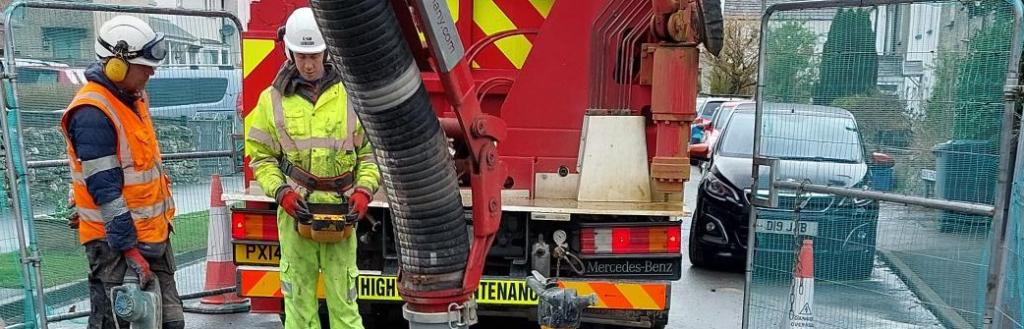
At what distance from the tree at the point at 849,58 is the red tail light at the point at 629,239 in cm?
125

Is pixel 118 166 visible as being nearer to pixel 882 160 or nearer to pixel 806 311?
pixel 806 311

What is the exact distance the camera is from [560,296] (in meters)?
3.03

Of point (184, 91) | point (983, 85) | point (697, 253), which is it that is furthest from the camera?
point (697, 253)

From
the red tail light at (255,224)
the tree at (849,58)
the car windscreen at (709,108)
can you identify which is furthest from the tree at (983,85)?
the car windscreen at (709,108)

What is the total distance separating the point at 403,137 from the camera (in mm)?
2723

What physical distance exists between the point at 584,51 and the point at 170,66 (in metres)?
3.19

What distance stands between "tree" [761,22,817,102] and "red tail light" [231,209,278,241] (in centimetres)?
287

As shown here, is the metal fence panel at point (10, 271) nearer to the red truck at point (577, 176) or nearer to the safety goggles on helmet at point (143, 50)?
the red truck at point (577, 176)

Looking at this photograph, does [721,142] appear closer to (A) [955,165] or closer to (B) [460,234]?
(A) [955,165]

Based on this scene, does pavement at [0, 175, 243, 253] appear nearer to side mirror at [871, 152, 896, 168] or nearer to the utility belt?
the utility belt

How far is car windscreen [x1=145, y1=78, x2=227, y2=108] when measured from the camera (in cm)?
661

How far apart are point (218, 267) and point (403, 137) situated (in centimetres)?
450

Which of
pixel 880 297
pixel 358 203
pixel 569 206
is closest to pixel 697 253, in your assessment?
pixel 880 297

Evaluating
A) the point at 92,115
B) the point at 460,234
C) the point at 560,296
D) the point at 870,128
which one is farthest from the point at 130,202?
the point at 870,128
